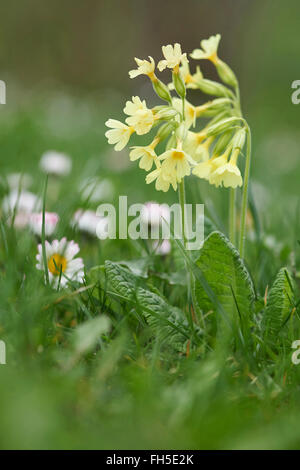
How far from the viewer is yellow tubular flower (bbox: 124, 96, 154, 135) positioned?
1.15 meters

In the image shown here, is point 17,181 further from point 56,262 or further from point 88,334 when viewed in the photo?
point 88,334

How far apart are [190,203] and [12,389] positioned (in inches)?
44.9

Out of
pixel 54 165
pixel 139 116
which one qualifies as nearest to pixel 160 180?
pixel 139 116

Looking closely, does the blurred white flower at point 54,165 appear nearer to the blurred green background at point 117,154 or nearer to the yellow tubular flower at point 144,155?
the blurred green background at point 117,154

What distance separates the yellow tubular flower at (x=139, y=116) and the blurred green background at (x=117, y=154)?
0.40m

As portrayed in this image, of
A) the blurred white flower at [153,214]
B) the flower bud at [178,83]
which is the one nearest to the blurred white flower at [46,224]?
the blurred white flower at [153,214]

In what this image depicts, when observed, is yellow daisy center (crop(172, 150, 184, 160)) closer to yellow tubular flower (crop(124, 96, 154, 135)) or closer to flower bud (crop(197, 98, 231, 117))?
yellow tubular flower (crop(124, 96, 154, 135))

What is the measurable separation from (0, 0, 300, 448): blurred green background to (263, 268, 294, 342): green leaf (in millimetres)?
202

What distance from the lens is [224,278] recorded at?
1.21 metres

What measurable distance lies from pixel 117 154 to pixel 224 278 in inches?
88.4

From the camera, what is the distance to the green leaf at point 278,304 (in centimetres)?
116

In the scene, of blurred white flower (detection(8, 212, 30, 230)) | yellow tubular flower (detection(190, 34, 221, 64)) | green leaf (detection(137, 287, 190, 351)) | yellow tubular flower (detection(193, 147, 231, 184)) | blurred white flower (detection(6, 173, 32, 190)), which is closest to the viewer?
green leaf (detection(137, 287, 190, 351))

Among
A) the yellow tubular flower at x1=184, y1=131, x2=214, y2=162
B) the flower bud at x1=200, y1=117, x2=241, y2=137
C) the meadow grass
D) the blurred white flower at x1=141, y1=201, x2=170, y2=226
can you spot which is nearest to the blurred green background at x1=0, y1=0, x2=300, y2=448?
the meadow grass

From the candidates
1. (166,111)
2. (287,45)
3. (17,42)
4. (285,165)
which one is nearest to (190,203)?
(166,111)
